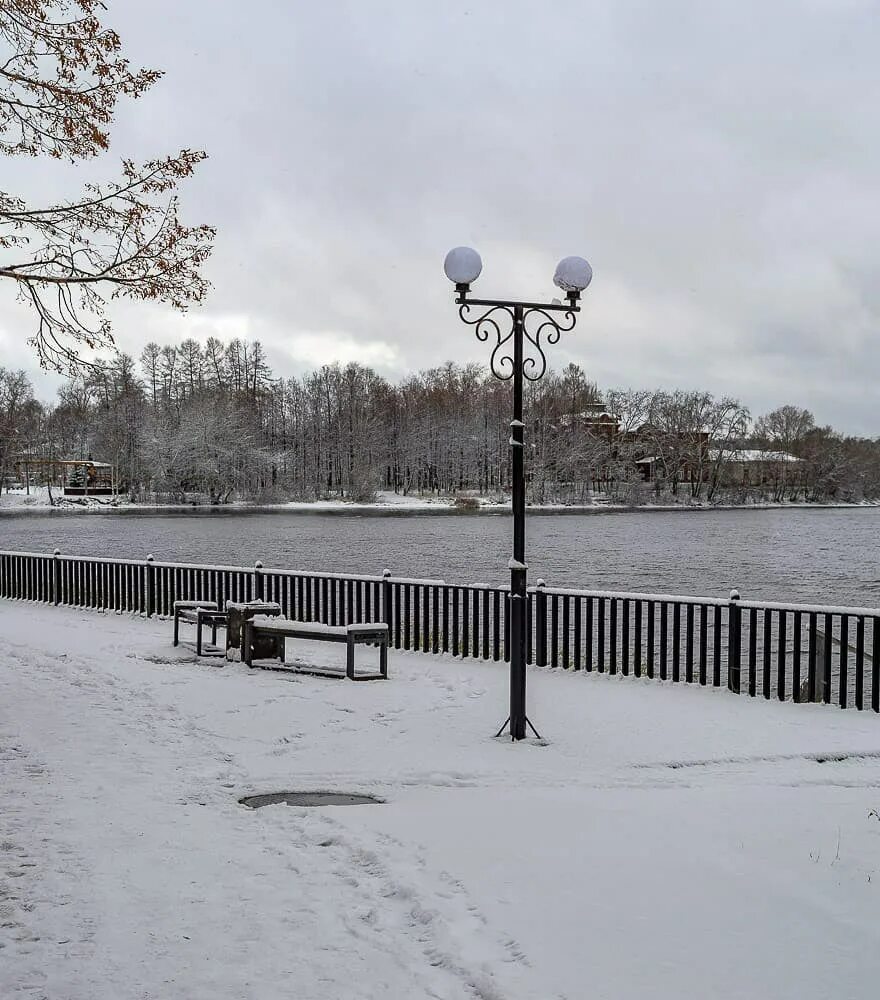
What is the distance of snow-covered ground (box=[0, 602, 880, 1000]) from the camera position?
3.76 meters

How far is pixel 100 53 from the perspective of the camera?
8750mm

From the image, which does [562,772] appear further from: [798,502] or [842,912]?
[798,502]

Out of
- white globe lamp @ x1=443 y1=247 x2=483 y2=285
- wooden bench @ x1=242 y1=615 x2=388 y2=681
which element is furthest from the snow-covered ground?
white globe lamp @ x1=443 y1=247 x2=483 y2=285

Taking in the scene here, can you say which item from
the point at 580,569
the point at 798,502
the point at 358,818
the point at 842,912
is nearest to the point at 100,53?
the point at 358,818

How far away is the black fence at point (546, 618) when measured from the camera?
9.80 metres

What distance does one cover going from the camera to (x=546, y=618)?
11.6 metres

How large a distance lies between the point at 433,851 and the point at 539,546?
38.9m

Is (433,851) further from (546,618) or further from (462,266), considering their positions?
(546,618)

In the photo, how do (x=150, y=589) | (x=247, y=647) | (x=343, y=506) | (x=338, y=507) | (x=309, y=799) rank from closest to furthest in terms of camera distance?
1. (x=309, y=799)
2. (x=247, y=647)
3. (x=150, y=589)
4. (x=338, y=507)
5. (x=343, y=506)

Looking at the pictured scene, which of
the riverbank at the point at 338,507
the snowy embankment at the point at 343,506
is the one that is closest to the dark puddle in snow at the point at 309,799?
the riverbank at the point at 338,507

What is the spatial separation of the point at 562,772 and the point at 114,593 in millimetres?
10937

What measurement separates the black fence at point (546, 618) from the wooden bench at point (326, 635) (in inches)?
65.4

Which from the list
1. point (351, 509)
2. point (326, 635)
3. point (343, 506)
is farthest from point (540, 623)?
point (343, 506)

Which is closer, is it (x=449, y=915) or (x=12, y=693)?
(x=449, y=915)
